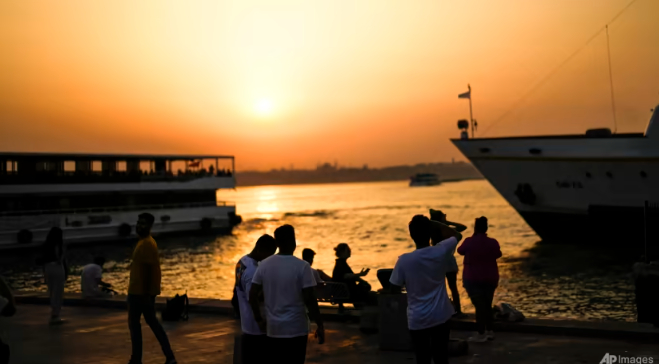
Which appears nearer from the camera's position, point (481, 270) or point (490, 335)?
point (481, 270)

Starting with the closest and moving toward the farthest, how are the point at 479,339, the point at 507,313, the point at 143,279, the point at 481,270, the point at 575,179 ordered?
the point at 143,279
the point at 481,270
the point at 479,339
the point at 507,313
the point at 575,179

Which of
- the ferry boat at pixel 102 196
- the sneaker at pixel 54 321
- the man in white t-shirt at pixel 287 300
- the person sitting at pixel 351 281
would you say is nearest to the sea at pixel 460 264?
the ferry boat at pixel 102 196

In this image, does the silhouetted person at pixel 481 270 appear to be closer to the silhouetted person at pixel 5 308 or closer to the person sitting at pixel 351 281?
the person sitting at pixel 351 281

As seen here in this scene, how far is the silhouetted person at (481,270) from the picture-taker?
8594 millimetres

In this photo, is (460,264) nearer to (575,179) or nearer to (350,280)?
(575,179)

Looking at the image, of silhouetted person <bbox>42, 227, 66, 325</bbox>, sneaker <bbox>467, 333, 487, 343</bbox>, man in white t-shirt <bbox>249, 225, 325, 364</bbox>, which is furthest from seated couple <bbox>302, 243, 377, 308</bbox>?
man in white t-shirt <bbox>249, 225, 325, 364</bbox>

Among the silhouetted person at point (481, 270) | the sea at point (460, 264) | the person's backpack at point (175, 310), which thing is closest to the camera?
the silhouetted person at point (481, 270)

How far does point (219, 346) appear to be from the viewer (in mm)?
9250

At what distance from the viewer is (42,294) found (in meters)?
14.8

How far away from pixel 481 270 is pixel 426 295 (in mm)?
2983

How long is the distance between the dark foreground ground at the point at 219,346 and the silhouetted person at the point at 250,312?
226 cm

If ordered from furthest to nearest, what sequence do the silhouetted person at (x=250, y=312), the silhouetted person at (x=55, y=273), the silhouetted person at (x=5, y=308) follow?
1. the silhouetted person at (x=55, y=273)
2. the silhouetted person at (x=250, y=312)
3. the silhouetted person at (x=5, y=308)

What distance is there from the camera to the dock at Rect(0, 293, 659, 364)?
8062mm

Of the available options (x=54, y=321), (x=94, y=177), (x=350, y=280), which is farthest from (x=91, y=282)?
(x=94, y=177)
